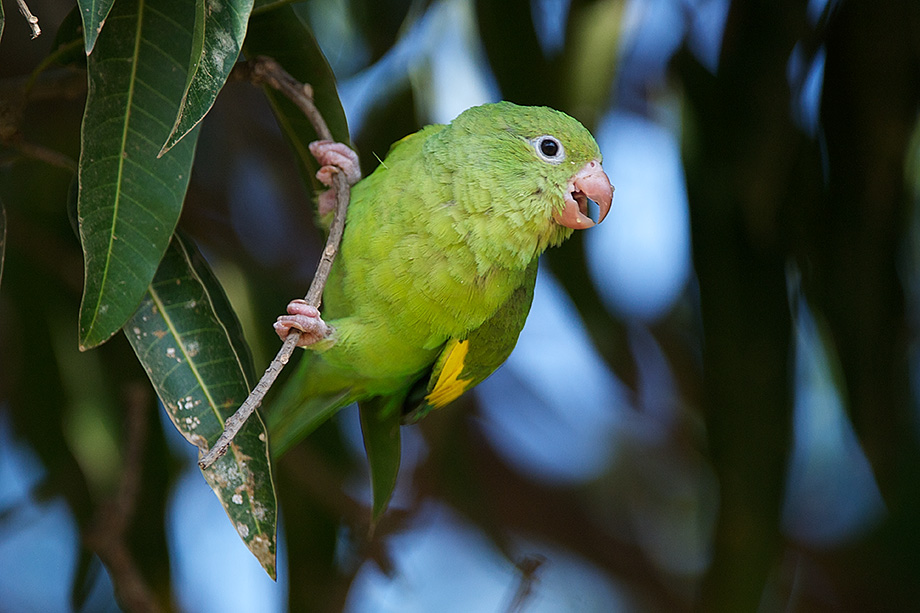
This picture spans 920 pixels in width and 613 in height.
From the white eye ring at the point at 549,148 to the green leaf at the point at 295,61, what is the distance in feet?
0.96

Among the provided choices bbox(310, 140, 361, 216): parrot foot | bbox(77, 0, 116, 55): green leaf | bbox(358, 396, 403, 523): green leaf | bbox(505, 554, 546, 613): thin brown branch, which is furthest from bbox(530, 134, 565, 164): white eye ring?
bbox(505, 554, 546, 613): thin brown branch

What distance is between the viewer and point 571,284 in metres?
1.83

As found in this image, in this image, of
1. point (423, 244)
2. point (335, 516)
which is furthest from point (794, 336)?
point (335, 516)

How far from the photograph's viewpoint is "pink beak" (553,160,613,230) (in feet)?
4.04

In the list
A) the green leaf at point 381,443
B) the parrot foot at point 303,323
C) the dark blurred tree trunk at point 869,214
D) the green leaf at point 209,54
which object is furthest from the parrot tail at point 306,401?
the dark blurred tree trunk at point 869,214

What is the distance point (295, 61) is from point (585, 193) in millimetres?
477

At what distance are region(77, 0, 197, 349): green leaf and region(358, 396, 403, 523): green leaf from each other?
0.51m

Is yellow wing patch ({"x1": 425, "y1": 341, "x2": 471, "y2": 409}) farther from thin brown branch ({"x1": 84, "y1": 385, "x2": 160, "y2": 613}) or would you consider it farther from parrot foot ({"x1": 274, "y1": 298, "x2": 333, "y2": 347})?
thin brown branch ({"x1": 84, "y1": 385, "x2": 160, "y2": 613})

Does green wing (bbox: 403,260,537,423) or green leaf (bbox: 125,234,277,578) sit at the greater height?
green leaf (bbox: 125,234,277,578)

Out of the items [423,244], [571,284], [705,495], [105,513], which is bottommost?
[705,495]

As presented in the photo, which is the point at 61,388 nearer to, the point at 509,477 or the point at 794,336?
the point at 509,477

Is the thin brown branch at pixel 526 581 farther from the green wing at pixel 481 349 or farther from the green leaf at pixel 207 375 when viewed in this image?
the green leaf at pixel 207 375

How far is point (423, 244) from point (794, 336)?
2.72 feet

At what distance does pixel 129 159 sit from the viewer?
993 millimetres
